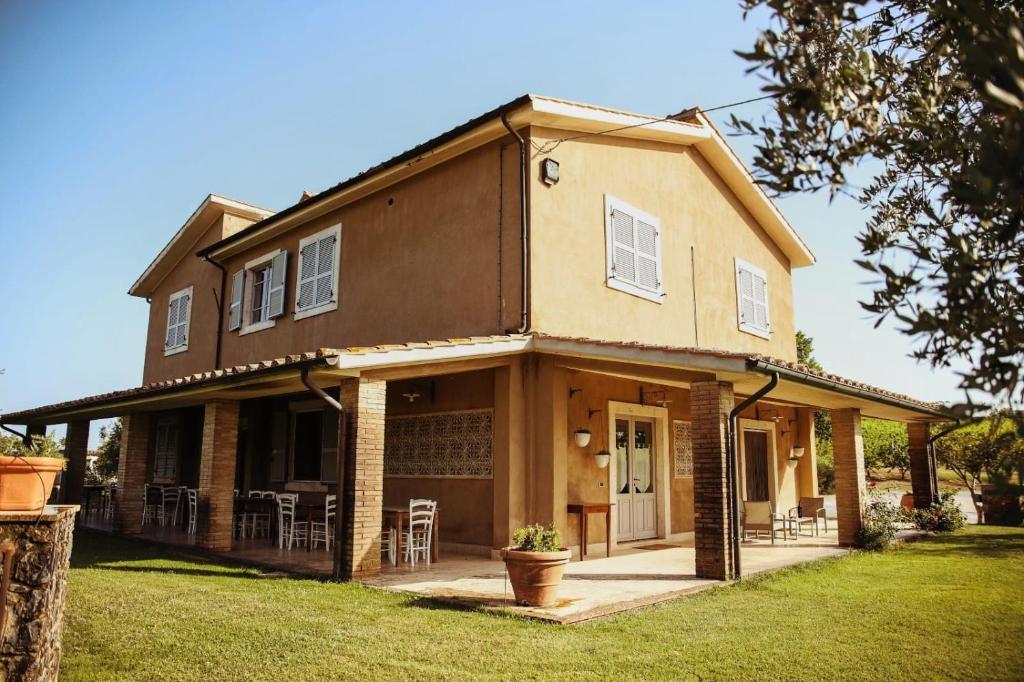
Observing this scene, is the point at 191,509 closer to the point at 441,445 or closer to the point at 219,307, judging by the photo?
the point at 219,307

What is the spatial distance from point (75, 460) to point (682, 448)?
13.9 m

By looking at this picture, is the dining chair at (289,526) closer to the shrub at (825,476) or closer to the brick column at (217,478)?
the brick column at (217,478)

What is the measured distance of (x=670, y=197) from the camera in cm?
1252

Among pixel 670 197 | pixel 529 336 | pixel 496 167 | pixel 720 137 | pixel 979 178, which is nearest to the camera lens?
pixel 979 178

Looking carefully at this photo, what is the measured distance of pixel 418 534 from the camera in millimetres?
9758

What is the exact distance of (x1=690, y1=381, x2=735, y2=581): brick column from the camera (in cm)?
827

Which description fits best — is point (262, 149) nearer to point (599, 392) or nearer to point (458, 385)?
point (458, 385)

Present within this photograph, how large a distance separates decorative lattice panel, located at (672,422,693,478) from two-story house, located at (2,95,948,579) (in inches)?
2.1

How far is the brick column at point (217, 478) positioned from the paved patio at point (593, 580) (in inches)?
141

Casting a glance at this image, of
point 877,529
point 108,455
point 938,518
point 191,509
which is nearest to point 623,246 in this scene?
point 877,529

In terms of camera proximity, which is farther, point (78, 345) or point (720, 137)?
point (78, 345)

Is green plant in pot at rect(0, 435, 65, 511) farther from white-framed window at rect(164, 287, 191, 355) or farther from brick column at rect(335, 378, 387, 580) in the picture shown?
white-framed window at rect(164, 287, 191, 355)

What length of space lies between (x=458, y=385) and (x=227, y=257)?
8.79 m

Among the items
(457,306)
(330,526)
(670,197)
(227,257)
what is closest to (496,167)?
(457,306)
